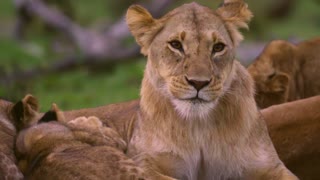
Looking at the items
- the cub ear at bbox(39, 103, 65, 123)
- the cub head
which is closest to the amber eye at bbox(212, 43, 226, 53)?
the cub ear at bbox(39, 103, 65, 123)

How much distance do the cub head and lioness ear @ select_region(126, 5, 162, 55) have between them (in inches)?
58.6

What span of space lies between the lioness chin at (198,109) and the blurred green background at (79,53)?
4550 millimetres

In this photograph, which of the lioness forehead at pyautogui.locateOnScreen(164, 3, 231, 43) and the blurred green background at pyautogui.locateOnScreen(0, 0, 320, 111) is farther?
the blurred green background at pyautogui.locateOnScreen(0, 0, 320, 111)

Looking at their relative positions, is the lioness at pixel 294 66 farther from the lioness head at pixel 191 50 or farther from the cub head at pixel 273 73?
the lioness head at pixel 191 50

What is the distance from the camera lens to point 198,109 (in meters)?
5.48

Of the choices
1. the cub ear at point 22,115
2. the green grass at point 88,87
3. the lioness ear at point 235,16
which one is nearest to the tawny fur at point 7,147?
the cub ear at point 22,115

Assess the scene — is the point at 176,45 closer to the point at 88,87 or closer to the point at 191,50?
the point at 191,50

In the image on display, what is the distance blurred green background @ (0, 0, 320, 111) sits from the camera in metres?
11.9

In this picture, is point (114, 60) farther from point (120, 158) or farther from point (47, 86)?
point (120, 158)

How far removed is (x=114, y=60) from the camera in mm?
13367

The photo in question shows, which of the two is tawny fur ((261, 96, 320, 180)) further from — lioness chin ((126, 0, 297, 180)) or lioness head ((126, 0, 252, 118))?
lioness head ((126, 0, 252, 118))

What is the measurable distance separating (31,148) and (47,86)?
Answer: 24.8ft

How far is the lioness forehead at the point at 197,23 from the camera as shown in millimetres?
5566

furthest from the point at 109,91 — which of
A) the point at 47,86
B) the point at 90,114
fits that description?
the point at 90,114
